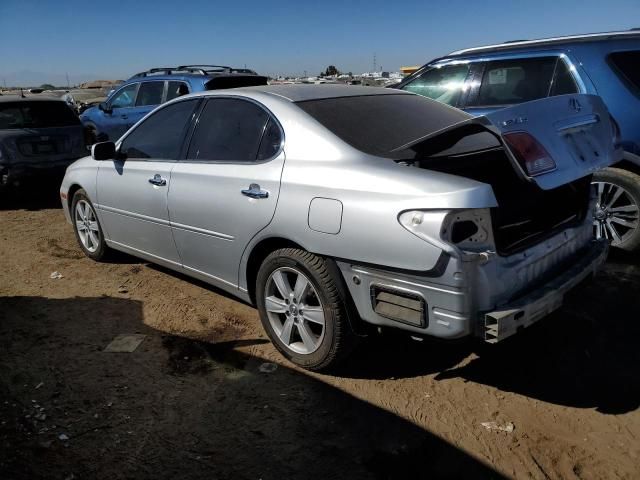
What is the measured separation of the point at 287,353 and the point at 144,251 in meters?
1.84

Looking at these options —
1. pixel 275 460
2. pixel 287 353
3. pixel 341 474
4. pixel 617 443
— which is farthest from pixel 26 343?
pixel 617 443

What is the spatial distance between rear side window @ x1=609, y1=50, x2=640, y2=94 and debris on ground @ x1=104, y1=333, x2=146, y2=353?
4464 mm

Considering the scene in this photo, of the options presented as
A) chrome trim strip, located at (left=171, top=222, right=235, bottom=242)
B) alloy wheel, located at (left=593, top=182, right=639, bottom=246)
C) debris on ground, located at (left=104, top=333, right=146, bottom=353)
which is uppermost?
chrome trim strip, located at (left=171, top=222, right=235, bottom=242)

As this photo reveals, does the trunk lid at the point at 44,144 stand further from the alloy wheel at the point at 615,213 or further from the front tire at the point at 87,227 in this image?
the alloy wheel at the point at 615,213

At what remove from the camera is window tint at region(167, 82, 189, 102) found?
8.84 metres

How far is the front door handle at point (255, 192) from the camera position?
3227 millimetres

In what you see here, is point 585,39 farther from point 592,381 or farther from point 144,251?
point 144,251

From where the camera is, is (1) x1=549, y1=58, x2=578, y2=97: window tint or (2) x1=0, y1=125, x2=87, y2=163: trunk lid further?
(2) x1=0, y1=125, x2=87, y2=163: trunk lid

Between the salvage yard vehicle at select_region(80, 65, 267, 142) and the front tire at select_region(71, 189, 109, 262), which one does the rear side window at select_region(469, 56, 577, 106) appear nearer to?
the front tire at select_region(71, 189, 109, 262)

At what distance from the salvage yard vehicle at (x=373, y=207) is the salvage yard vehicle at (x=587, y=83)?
153 centimetres

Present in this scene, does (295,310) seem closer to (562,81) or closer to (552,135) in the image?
(552,135)

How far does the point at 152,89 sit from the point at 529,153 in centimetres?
842

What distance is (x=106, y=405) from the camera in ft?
9.79

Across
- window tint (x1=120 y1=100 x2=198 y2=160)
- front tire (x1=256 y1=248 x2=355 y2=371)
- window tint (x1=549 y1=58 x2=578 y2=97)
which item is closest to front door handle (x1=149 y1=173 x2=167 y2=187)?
window tint (x1=120 y1=100 x2=198 y2=160)
